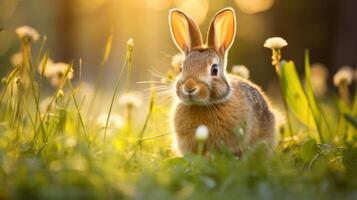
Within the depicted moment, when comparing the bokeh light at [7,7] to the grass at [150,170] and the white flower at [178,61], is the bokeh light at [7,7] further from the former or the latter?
the grass at [150,170]

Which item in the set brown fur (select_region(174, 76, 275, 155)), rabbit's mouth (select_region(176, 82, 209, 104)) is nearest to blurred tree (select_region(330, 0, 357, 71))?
brown fur (select_region(174, 76, 275, 155))

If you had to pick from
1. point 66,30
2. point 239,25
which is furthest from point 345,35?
point 66,30

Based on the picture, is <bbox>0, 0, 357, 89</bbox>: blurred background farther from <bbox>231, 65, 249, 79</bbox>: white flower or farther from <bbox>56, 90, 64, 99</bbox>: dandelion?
<bbox>56, 90, 64, 99</bbox>: dandelion

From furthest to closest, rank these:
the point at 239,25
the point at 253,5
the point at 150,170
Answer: the point at 239,25 < the point at 253,5 < the point at 150,170

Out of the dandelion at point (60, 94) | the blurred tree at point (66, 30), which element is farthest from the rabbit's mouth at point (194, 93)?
the blurred tree at point (66, 30)

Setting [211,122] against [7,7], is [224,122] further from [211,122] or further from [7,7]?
[7,7]

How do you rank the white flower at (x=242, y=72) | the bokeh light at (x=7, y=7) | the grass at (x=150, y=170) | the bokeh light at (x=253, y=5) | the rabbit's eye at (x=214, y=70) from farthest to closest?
the bokeh light at (x=7, y=7)
the bokeh light at (x=253, y=5)
the white flower at (x=242, y=72)
the rabbit's eye at (x=214, y=70)
the grass at (x=150, y=170)
